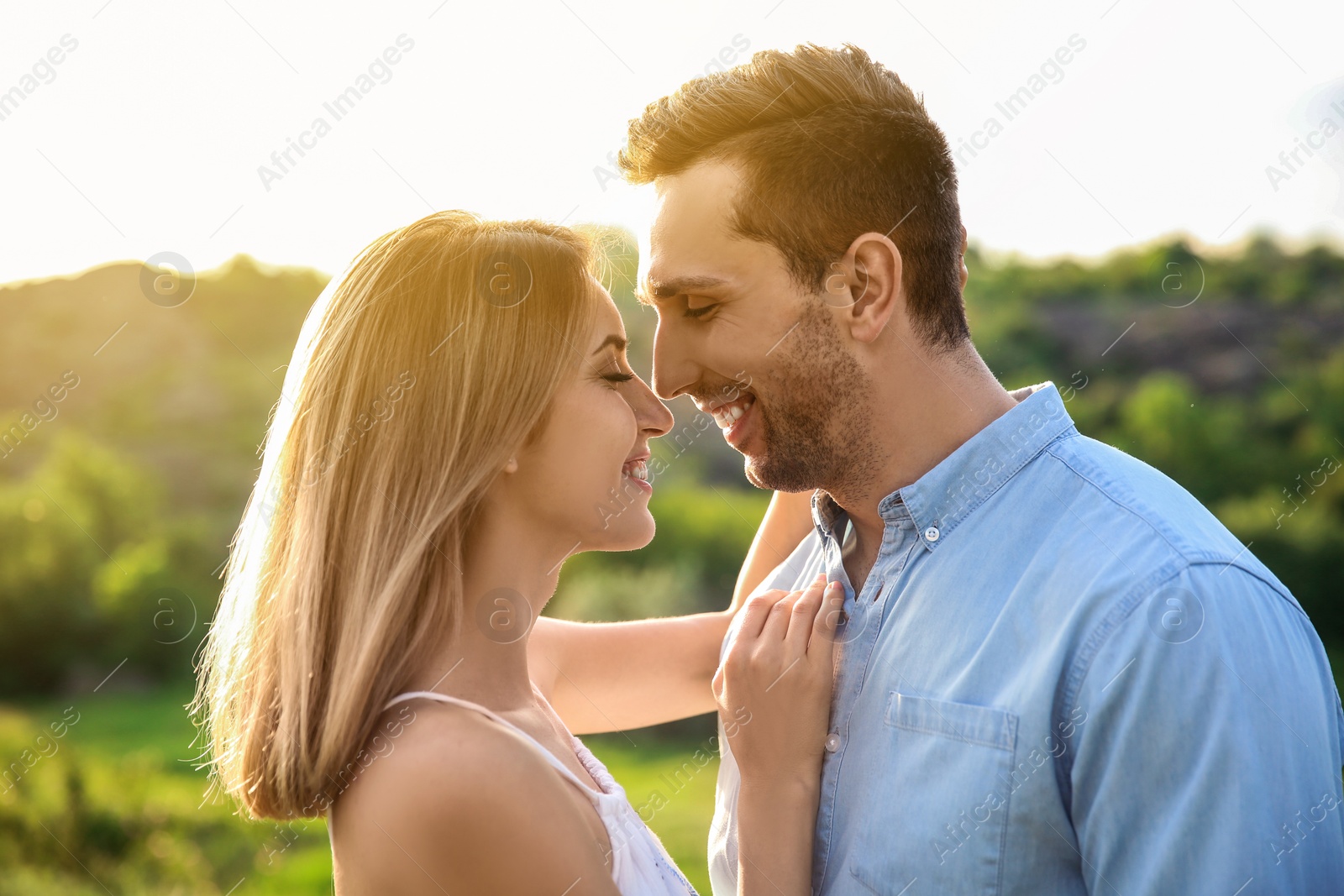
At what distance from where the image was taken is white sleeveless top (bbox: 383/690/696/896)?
1.87 metres

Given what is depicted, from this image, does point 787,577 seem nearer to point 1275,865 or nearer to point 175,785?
point 1275,865

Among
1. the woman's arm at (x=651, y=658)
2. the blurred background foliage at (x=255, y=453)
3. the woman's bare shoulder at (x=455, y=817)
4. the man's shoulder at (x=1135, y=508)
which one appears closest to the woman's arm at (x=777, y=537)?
the woman's arm at (x=651, y=658)

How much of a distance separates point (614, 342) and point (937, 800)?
1.12 m

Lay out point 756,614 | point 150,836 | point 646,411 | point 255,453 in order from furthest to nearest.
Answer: point 255,453, point 150,836, point 646,411, point 756,614

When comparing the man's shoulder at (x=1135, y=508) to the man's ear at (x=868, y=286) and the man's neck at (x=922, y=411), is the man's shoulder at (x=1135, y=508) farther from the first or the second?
the man's ear at (x=868, y=286)

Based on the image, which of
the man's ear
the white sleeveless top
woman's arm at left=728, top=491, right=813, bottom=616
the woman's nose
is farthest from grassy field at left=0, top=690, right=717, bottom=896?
the man's ear

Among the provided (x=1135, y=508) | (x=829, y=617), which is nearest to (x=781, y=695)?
(x=829, y=617)

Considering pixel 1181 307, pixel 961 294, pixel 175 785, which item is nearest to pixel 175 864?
pixel 175 785

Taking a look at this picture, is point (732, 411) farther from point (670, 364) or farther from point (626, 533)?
point (626, 533)

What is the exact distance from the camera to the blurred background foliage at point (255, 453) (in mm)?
10469

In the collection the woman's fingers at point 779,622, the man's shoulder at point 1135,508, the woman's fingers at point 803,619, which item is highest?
the man's shoulder at point 1135,508

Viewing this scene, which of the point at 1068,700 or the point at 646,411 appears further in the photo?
the point at 646,411

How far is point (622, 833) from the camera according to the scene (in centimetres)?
198

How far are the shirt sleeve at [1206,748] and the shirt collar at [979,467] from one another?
1.37 ft
